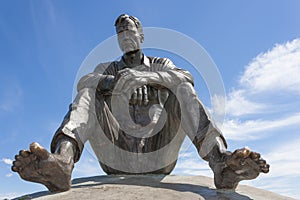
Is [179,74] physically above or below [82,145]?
above

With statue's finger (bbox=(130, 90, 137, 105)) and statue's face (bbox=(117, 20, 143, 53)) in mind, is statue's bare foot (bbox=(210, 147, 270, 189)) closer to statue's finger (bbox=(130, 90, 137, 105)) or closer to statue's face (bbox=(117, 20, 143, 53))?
statue's finger (bbox=(130, 90, 137, 105))

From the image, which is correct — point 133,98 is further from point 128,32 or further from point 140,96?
point 128,32

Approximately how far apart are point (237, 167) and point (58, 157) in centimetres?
167

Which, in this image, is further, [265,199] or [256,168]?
[265,199]

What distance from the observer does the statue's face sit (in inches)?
200

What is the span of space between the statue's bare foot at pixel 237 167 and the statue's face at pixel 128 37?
230cm

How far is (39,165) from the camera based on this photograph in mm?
3207

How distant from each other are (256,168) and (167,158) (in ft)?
5.26

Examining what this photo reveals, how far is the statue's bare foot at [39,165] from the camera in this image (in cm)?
320

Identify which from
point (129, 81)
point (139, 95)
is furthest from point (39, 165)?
point (139, 95)

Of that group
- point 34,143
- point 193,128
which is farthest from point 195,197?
point 34,143

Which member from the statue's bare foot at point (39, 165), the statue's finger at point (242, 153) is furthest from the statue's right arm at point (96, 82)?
the statue's finger at point (242, 153)

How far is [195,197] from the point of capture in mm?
3340

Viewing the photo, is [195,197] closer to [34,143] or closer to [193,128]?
[193,128]
